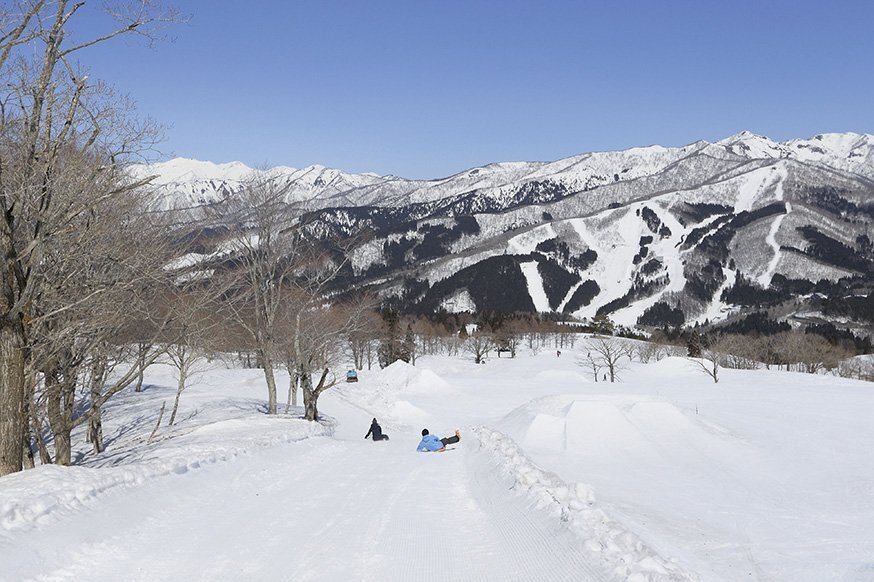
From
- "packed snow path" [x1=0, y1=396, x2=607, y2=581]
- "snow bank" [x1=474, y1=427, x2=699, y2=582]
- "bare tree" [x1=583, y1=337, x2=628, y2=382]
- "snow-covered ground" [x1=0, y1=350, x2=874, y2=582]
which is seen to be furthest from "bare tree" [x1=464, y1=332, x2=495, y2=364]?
"packed snow path" [x1=0, y1=396, x2=607, y2=581]

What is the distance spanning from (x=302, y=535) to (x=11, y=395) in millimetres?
5480

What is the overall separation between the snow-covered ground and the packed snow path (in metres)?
0.03

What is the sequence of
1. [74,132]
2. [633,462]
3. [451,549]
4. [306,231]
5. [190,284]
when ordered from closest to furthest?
1. [451,549]
2. [74,132]
3. [190,284]
4. [633,462]
5. [306,231]

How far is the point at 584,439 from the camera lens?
1073 inches

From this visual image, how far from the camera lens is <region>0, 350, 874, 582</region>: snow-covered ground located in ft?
22.4

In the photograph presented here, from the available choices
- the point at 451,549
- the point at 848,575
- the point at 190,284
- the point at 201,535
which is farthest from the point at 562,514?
the point at 190,284

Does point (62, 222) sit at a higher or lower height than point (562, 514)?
higher

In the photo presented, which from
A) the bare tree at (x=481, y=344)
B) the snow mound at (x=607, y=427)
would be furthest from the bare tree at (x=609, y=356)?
the snow mound at (x=607, y=427)

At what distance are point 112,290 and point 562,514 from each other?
29.4 ft

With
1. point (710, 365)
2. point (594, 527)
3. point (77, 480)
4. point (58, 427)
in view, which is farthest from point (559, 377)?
point (77, 480)

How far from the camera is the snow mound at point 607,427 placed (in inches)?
1052

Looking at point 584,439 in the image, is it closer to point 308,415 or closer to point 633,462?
point 633,462

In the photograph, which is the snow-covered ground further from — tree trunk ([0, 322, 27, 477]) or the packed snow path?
tree trunk ([0, 322, 27, 477])

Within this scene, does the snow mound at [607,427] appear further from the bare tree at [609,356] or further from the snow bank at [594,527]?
the bare tree at [609,356]
